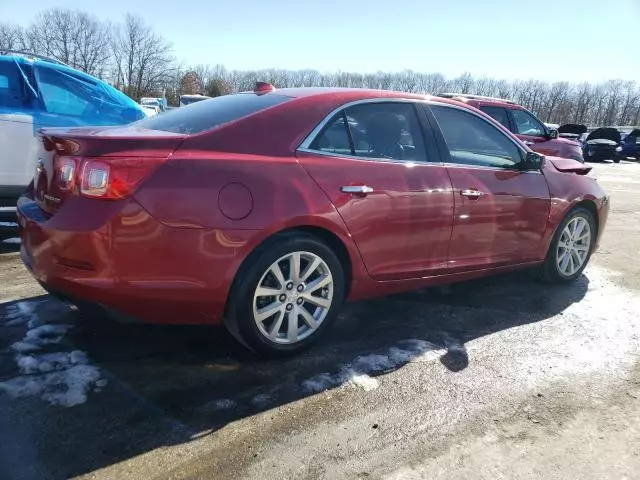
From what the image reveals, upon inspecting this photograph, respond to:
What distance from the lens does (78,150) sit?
8.82ft

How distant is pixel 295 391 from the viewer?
2836mm

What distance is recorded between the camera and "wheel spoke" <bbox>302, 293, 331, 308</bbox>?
3.17m

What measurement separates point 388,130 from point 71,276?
2.10m

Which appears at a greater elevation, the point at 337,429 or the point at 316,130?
the point at 316,130

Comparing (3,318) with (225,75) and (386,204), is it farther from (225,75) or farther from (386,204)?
(225,75)

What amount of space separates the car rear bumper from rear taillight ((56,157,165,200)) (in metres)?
0.05

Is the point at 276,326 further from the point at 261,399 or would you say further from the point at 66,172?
the point at 66,172

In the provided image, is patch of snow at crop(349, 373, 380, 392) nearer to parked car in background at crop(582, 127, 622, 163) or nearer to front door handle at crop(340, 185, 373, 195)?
front door handle at crop(340, 185, 373, 195)

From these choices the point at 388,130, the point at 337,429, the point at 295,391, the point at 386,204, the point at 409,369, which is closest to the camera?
the point at 337,429

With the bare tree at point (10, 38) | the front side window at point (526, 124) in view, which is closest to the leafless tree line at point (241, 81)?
the bare tree at point (10, 38)

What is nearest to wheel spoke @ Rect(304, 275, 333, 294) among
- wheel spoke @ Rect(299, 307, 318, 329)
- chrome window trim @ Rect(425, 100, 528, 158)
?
wheel spoke @ Rect(299, 307, 318, 329)

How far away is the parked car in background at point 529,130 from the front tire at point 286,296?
7310 millimetres

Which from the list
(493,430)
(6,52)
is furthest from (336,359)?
(6,52)

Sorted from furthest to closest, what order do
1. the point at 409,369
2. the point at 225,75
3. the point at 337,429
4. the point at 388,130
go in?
the point at 225,75 < the point at 388,130 < the point at 409,369 < the point at 337,429
